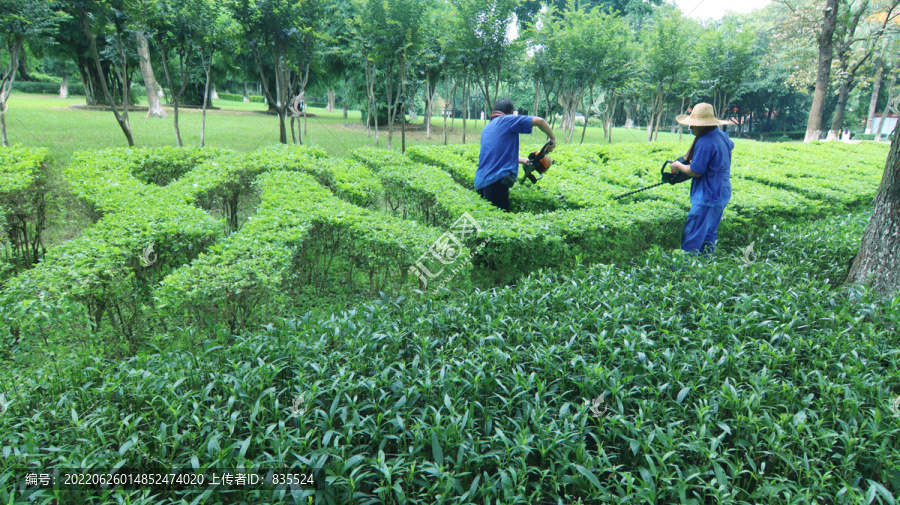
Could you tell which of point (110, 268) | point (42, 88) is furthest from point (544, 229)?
point (42, 88)

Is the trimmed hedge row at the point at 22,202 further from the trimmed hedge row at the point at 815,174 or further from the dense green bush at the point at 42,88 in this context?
the dense green bush at the point at 42,88

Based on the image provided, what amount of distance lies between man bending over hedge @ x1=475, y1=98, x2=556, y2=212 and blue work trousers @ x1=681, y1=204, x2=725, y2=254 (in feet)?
6.18

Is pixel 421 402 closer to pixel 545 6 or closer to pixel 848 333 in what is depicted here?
pixel 848 333

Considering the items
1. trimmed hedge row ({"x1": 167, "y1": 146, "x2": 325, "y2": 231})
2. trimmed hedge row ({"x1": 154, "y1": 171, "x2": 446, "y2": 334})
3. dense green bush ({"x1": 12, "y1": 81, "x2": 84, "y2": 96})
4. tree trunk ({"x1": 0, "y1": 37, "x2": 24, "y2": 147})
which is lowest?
trimmed hedge row ({"x1": 154, "y1": 171, "x2": 446, "y2": 334})

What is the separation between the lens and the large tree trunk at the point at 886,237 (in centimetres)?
397

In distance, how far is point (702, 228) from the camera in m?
5.20

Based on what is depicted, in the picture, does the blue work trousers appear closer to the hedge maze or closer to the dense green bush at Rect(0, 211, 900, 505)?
the hedge maze

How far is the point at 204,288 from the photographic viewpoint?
2.98m

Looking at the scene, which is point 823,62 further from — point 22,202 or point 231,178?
point 22,202

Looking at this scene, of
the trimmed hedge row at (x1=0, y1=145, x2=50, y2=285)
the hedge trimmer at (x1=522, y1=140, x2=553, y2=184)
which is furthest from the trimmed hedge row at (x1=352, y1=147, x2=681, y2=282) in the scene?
the trimmed hedge row at (x1=0, y1=145, x2=50, y2=285)

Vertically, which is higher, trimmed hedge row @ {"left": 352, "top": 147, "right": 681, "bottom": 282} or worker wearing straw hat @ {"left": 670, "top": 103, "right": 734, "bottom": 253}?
worker wearing straw hat @ {"left": 670, "top": 103, "right": 734, "bottom": 253}

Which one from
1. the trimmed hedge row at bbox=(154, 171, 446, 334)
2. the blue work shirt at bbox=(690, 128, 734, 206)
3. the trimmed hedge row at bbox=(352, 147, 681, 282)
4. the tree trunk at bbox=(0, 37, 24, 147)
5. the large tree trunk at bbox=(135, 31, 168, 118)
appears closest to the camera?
the trimmed hedge row at bbox=(154, 171, 446, 334)

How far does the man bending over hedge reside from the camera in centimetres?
569

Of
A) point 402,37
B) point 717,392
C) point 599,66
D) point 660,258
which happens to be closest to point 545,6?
point 599,66
